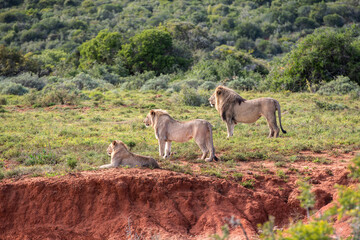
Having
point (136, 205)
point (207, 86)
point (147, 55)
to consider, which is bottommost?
point (147, 55)

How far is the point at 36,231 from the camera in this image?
8.60m

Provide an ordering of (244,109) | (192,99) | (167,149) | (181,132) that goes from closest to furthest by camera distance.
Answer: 1. (181,132)
2. (167,149)
3. (244,109)
4. (192,99)

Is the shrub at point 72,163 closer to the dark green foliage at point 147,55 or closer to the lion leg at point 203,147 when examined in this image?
the lion leg at point 203,147

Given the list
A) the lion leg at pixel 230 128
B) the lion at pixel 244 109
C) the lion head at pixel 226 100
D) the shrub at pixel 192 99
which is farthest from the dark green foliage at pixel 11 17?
the lion leg at pixel 230 128

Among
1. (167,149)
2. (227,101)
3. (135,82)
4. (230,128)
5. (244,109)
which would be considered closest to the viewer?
(167,149)

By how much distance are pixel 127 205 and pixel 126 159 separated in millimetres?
1381

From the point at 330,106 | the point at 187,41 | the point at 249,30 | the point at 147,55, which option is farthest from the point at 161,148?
the point at 249,30

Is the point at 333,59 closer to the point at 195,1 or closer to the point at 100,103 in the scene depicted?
the point at 100,103

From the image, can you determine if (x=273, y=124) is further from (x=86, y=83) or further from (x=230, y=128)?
(x=86, y=83)

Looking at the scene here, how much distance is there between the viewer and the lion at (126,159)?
9.88 metres

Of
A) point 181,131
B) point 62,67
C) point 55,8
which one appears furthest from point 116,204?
→ point 55,8

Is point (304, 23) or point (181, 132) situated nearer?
point (181, 132)

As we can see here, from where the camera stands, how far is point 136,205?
8875mm

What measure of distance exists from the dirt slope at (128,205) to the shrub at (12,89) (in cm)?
1691
